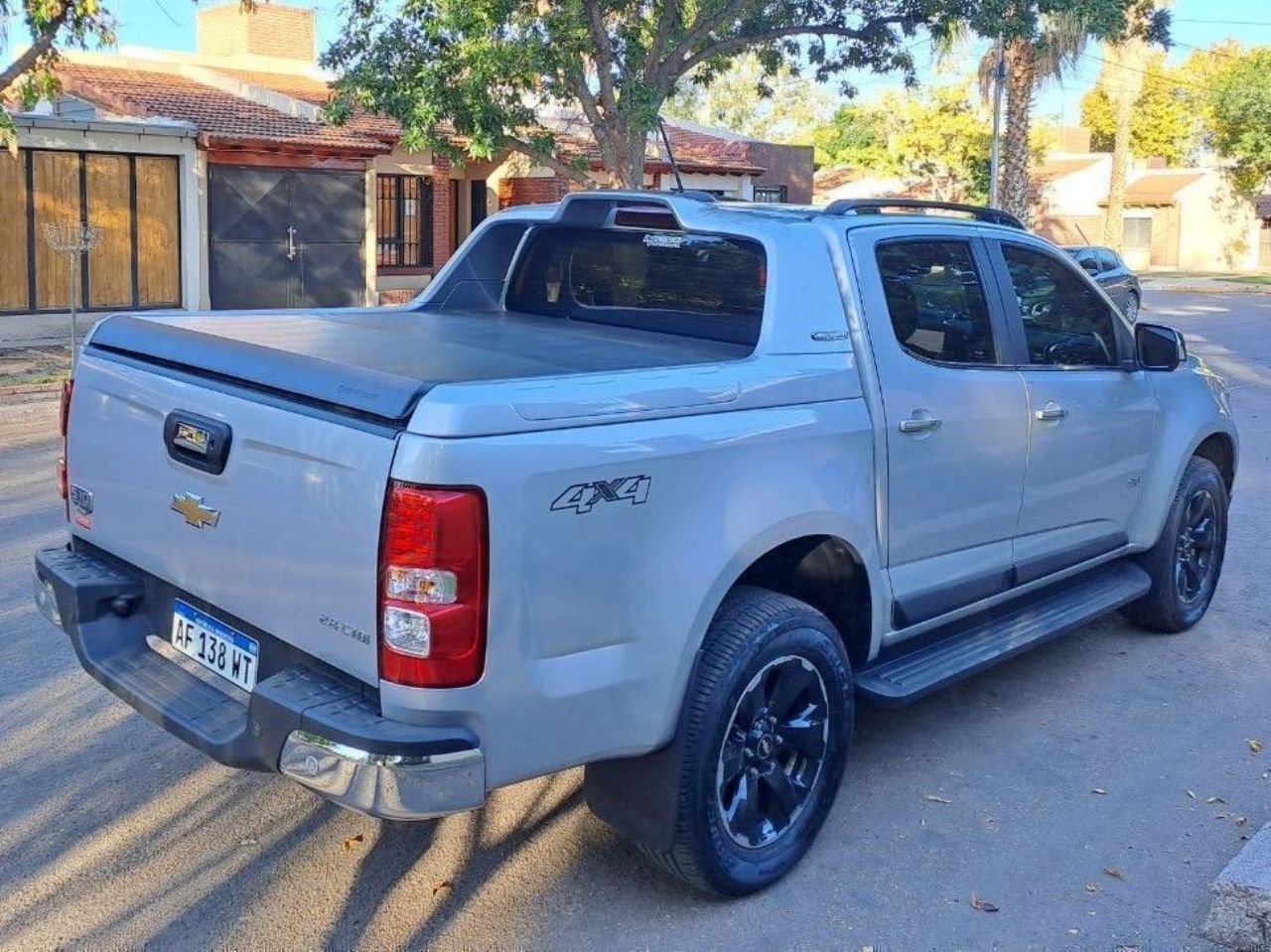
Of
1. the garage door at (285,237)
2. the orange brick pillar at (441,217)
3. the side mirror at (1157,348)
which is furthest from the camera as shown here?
the orange brick pillar at (441,217)

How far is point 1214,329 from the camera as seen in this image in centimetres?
2478

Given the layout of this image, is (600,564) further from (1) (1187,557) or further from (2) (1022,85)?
(2) (1022,85)

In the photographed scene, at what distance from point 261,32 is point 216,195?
12.2 meters

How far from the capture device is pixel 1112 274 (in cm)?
2236

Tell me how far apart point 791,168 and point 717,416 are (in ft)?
98.6

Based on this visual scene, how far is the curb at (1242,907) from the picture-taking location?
3.57 metres

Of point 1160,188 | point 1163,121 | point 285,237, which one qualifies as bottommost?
point 285,237

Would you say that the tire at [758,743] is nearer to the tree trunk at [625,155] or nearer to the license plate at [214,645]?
the license plate at [214,645]

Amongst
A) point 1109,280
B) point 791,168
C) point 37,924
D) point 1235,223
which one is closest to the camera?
point 37,924

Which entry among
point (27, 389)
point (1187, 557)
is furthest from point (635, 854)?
point (27, 389)

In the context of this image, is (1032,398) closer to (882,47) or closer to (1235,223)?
→ (882,47)

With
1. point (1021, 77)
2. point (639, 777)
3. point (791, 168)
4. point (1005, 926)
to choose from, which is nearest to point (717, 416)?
point (639, 777)

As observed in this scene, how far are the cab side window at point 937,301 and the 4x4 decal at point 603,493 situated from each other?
1.45m

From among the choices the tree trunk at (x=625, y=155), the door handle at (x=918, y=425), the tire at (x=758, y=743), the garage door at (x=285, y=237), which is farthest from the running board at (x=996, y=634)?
the garage door at (x=285, y=237)
